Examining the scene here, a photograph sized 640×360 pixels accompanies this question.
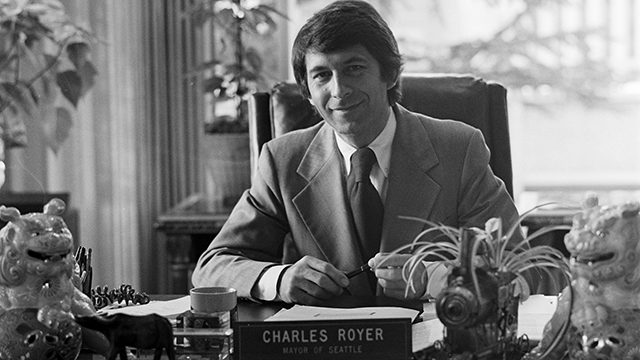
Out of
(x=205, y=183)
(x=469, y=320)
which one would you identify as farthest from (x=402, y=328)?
(x=205, y=183)

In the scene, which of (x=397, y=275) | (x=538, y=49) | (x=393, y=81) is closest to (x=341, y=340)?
(x=397, y=275)

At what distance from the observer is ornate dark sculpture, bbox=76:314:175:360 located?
4.25 feet

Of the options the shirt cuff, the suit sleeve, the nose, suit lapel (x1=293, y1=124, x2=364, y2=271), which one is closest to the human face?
the nose

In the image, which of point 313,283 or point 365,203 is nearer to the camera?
point 313,283

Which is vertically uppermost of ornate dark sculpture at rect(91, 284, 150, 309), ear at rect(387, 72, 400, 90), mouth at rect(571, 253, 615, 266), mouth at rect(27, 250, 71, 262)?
ear at rect(387, 72, 400, 90)

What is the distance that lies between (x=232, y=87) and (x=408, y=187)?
1.59 metres

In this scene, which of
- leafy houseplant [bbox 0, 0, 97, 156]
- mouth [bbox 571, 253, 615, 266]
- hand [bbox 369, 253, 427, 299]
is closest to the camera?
mouth [bbox 571, 253, 615, 266]

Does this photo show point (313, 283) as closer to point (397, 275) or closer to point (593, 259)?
point (397, 275)

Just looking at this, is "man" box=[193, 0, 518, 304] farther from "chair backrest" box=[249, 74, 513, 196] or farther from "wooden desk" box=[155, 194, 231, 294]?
"wooden desk" box=[155, 194, 231, 294]

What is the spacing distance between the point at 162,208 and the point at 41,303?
106 inches

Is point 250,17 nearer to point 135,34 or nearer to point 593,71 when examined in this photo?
point 135,34

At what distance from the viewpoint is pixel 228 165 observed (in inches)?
132

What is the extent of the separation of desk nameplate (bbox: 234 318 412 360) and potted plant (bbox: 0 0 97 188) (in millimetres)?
2168

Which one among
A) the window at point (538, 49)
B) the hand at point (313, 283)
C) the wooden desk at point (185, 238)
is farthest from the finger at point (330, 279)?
the window at point (538, 49)
